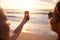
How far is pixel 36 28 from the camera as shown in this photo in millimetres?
1149

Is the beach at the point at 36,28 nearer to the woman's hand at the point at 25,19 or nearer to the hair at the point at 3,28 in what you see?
the woman's hand at the point at 25,19

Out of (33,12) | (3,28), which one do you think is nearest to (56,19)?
(3,28)

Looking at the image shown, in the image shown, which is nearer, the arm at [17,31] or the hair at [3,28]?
the hair at [3,28]

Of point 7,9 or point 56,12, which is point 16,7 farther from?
point 56,12

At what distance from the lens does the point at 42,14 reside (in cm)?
114

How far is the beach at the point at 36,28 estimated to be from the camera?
3.67 feet

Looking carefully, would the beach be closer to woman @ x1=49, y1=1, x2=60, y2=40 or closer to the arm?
the arm

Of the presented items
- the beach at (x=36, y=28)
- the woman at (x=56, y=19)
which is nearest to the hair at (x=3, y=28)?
the woman at (x=56, y=19)

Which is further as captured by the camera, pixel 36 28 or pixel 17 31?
pixel 36 28

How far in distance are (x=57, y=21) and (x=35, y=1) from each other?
39 centimetres

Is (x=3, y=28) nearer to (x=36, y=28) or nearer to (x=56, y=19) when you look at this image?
(x=56, y=19)

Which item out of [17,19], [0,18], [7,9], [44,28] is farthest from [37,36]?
[0,18]

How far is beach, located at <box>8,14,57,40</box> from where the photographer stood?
112 centimetres

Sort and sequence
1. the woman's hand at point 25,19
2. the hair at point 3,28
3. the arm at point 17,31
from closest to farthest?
the hair at point 3,28, the arm at point 17,31, the woman's hand at point 25,19
